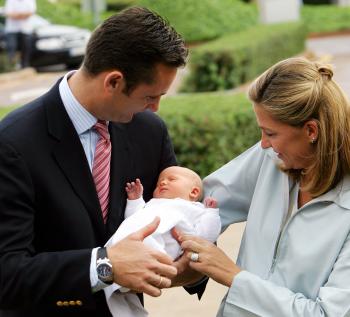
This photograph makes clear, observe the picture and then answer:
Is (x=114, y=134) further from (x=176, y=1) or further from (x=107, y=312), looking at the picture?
(x=176, y=1)

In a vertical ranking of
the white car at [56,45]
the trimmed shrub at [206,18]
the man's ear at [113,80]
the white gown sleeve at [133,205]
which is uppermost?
the man's ear at [113,80]

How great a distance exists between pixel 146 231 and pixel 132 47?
1.85 ft

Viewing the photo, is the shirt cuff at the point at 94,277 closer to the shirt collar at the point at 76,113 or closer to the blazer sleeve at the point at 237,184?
the shirt collar at the point at 76,113

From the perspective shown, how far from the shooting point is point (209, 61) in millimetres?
14820

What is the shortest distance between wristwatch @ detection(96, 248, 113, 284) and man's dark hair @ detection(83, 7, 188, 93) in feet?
1.69

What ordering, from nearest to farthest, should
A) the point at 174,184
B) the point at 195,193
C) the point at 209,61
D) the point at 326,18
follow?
1. the point at 174,184
2. the point at 195,193
3. the point at 209,61
4. the point at 326,18

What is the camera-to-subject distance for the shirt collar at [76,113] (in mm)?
3078

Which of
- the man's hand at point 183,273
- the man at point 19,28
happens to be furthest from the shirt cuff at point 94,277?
the man at point 19,28

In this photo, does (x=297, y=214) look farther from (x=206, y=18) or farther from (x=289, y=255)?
(x=206, y=18)

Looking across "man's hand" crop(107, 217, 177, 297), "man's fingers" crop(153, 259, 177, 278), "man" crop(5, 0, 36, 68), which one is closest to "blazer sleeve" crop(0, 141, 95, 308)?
"man's hand" crop(107, 217, 177, 297)

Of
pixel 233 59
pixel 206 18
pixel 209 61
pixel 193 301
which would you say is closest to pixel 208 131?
pixel 193 301

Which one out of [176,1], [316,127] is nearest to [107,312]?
[316,127]

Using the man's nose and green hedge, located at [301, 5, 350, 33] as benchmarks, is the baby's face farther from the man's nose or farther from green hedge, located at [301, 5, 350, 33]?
green hedge, located at [301, 5, 350, 33]

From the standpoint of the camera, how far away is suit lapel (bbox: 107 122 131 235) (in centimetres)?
318
